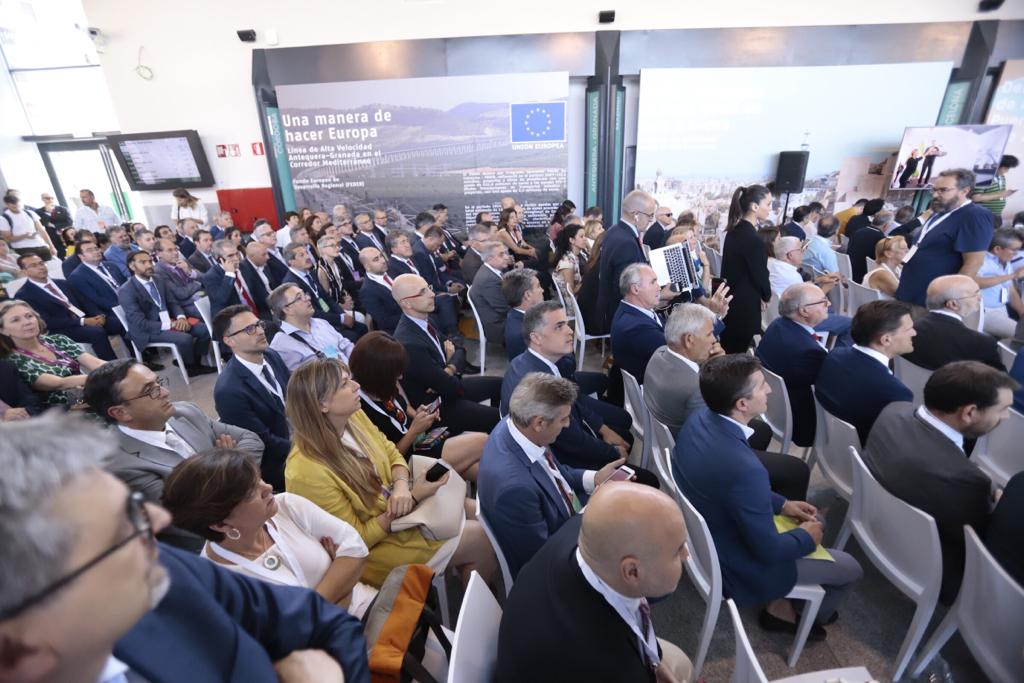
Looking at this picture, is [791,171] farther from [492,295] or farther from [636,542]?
[636,542]

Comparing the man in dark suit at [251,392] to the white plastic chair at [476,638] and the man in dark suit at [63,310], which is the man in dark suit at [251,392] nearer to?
the white plastic chair at [476,638]

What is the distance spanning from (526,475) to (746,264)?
2804 millimetres

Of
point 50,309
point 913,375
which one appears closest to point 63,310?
point 50,309

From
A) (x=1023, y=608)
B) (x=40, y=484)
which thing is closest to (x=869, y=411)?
(x=1023, y=608)

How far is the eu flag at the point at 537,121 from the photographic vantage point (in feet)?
25.0

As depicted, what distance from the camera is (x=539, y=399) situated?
68.5 inches

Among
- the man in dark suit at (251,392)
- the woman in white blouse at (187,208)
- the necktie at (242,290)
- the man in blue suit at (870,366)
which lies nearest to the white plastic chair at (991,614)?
the man in blue suit at (870,366)

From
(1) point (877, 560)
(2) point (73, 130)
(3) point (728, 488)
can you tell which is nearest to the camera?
(3) point (728, 488)

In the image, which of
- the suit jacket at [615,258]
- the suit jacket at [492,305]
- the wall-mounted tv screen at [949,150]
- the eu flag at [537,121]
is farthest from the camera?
the eu flag at [537,121]

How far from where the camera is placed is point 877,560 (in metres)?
1.87

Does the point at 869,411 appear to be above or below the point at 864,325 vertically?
below

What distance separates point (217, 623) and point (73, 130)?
47.1 ft

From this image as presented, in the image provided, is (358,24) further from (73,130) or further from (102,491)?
(102,491)

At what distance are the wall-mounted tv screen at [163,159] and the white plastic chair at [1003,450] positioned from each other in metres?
10.8
